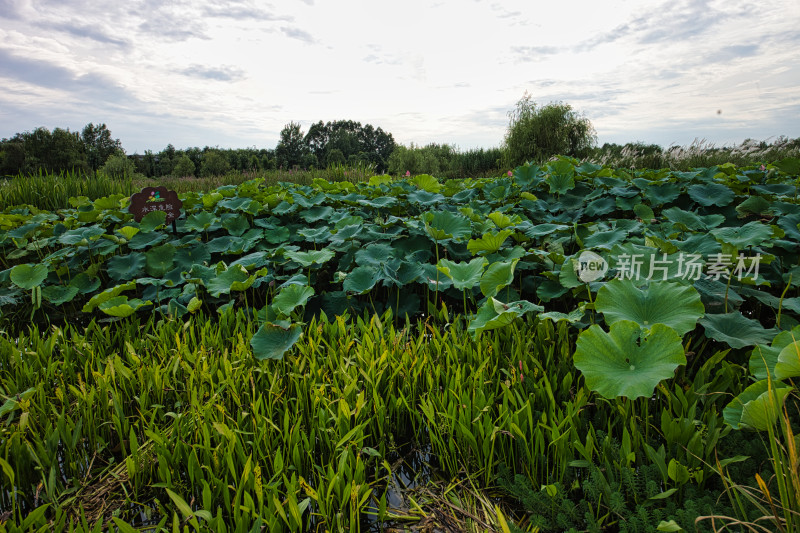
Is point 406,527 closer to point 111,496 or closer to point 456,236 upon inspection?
point 111,496

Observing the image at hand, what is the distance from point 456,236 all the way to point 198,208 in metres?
2.44

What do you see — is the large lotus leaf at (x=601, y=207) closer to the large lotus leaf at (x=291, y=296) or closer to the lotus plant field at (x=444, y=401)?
the lotus plant field at (x=444, y=401)

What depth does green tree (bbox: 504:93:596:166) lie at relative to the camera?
14.8 metres

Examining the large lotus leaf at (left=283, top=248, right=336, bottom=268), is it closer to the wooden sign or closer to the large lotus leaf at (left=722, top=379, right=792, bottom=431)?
the wooden sign

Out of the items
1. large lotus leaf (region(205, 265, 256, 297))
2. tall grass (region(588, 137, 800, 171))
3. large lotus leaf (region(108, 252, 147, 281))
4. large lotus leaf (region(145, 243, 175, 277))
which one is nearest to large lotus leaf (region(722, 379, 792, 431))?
large lotus leaf (region(205, 265, 256, 297))

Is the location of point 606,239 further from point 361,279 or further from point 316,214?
point 316,214

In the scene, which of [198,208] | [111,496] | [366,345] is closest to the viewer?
[111,496]

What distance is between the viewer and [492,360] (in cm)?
164

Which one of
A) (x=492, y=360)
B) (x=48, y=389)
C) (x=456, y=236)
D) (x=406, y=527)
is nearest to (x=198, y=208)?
(x=48, y=389)

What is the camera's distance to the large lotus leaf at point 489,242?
1962mm

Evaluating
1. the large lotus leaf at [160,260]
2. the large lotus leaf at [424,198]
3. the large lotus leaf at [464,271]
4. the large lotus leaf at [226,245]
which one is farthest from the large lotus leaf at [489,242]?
the large lotus leaf at [160,260]

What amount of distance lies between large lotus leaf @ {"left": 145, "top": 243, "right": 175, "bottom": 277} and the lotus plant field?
22 cm

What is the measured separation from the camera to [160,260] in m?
2.62

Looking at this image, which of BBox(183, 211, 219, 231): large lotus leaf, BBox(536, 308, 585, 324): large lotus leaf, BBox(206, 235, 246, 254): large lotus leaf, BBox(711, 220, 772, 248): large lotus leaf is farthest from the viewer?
BBox(183, 211, 219, 231): large lotus leaf
